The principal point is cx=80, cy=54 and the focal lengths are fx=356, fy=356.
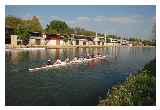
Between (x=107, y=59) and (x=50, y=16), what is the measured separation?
69.4 inches

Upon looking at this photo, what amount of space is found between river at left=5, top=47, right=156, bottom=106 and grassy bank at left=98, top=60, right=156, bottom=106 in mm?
257

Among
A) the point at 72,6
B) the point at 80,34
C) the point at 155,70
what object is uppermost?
the point at 72,6

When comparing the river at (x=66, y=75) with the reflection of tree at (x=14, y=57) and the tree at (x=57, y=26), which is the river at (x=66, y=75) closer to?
the reflection of tree at (x=14, y=57)

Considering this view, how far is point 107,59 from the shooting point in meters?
7.11

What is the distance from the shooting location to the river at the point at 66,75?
5.59m

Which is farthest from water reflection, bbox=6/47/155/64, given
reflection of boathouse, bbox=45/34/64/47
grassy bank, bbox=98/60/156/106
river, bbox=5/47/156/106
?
grassy bank, bbox=98/60/156/106

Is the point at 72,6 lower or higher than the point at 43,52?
higher

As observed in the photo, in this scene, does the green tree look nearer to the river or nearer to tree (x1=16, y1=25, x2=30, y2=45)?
tree (x1=16, y1=25, x2=30, y2=45)

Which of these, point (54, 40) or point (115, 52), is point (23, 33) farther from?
point (115, 52)

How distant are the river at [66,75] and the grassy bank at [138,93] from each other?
257 millimetres
